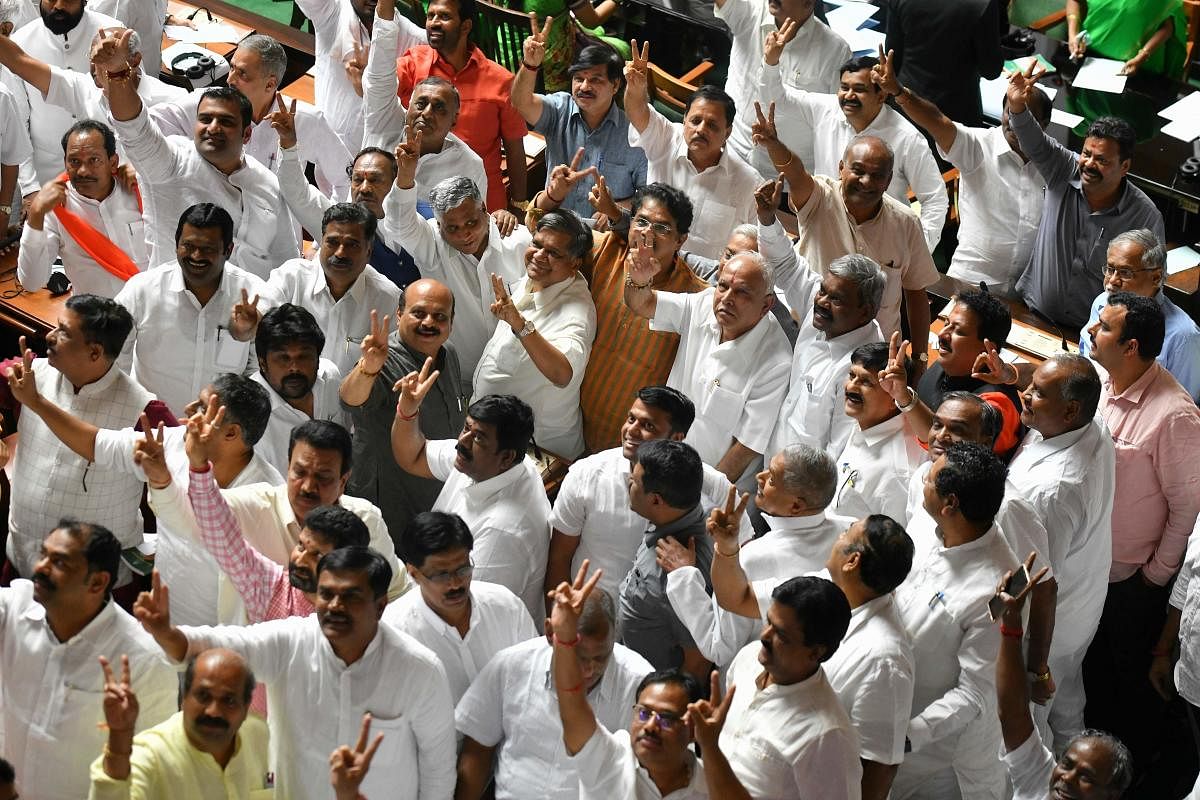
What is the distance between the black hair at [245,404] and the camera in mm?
4035

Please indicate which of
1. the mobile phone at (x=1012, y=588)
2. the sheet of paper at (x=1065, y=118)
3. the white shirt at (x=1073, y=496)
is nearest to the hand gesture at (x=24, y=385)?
the mobile phone at (x=1012, y=588)

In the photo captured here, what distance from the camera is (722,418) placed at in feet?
15.8

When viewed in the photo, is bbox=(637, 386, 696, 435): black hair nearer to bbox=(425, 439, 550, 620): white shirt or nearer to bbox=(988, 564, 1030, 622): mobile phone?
bbox=(425, 439, 550, 620): white shirt

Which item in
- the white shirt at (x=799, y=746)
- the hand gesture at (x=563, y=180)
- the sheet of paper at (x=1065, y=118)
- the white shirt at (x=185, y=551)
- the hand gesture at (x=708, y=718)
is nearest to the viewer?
the hand gesture at (x=708, y=718)

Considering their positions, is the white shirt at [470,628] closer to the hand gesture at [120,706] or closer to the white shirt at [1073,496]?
the hand gesture at [120,706]

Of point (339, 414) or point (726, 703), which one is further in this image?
point (339, 414)

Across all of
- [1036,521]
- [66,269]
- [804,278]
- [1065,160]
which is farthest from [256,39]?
[1036,521]

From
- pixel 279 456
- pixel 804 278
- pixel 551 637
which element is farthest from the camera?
pixel 804 278

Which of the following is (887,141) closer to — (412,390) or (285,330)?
(412,390)

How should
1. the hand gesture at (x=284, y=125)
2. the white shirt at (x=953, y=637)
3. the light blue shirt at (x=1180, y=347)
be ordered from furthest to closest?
the hand gesture at (x=284, y=125) → the light blue shirt at (x=1180, y=347) → the white shirt at (x=953, y=637)

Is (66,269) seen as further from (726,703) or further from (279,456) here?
(726,703)

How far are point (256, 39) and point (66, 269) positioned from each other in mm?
1066

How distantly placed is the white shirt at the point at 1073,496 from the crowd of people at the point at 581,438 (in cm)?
1

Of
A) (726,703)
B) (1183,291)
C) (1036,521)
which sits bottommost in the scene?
(1183,291)
